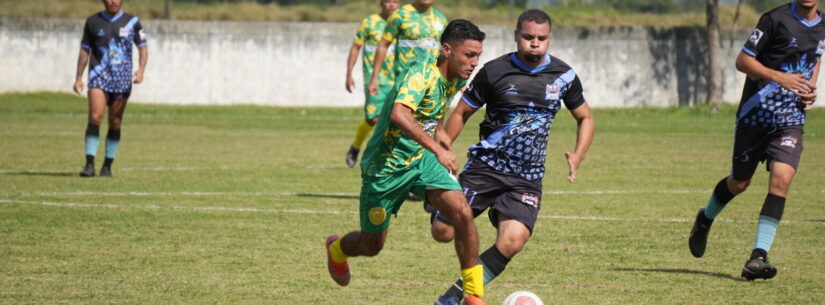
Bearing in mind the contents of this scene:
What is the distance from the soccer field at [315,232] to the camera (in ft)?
23.5

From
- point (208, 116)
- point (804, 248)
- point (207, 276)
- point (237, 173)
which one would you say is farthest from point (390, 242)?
point (208, 116)

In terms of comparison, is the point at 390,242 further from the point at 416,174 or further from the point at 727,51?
the point at 727,51

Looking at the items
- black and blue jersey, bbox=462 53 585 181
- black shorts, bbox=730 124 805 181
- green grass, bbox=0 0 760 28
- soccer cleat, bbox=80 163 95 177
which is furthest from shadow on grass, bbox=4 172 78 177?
green grass, bbox=0 0 760 28

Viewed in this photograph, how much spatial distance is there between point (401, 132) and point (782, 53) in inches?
113

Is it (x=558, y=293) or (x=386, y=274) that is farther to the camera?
(x=386, y=274)

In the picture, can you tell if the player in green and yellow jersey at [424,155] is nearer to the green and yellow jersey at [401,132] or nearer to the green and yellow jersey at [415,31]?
the green and yellow jersey at [401,132]

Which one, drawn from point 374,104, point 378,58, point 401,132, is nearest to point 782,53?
point 401,132

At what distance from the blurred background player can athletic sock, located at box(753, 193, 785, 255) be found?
653cm

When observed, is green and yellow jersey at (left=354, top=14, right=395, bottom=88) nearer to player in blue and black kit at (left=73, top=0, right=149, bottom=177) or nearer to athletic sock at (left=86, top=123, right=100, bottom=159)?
player in blue and black kit at (left=73, top=0, right=149, bottom=177)

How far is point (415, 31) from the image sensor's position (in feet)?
42.6

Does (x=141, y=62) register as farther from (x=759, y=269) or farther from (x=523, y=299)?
(x=523, y=299)

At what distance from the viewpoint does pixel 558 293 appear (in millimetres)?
7105

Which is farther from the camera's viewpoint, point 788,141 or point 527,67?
point 788,141

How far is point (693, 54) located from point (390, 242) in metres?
22.6
